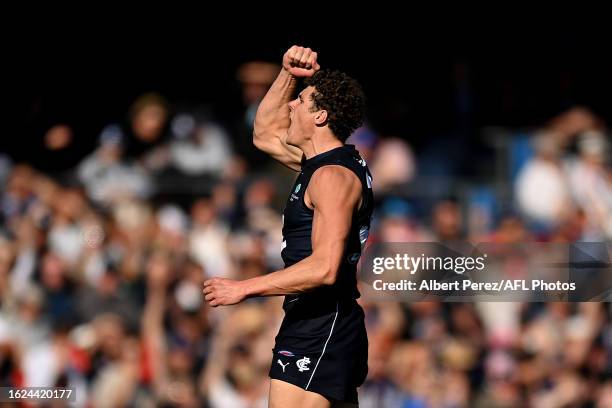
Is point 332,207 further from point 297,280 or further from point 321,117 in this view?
point 321,117

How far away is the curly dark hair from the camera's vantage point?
Answer: 498 cm

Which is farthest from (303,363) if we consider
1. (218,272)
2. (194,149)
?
(194,149)

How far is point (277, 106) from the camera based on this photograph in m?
5.73

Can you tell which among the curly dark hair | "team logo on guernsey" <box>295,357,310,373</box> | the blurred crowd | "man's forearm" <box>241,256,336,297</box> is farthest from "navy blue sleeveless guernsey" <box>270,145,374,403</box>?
the blurred crowd

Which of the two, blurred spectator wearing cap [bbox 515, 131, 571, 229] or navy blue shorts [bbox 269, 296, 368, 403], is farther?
blurred spectator wearing cap [bbox 515, 131, 571, 229]

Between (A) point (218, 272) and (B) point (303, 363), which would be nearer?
(B) point (303, 363)

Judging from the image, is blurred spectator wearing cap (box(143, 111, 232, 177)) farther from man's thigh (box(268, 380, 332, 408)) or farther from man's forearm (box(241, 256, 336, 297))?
man's forearm (box(241, 256, 336, 297))

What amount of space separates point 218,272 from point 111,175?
1239 millimetres

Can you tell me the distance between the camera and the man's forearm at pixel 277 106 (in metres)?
5.64

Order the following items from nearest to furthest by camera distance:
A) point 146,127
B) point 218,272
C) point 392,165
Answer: point 218,272, point 146,127, point 392,165

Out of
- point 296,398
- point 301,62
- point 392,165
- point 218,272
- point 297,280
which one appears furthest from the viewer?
point 392,165

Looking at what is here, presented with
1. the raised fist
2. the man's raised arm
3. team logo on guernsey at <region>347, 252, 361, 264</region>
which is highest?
the raised fist

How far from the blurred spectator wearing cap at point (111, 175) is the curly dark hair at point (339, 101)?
183 inches

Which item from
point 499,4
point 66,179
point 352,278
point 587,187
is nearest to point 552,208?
point 587,187
